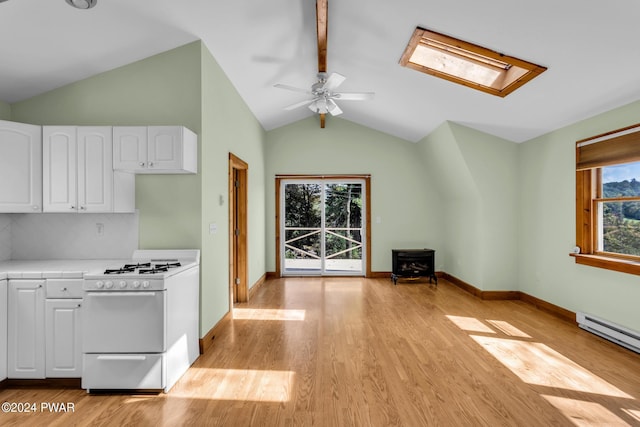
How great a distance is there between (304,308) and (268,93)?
122 inches

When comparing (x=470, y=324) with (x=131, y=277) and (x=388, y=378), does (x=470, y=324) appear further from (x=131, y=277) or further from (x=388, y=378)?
(x=131, y=277)

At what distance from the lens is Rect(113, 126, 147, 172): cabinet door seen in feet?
9.43

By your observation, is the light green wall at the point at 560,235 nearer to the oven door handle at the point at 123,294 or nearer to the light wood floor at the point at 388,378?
the light wood floor at the point at 388,378

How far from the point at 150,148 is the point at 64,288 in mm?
1273

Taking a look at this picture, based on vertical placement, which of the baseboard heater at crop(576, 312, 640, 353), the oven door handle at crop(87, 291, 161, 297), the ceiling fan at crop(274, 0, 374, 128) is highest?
the ceiling fan at crop(274, 0, 374, 128)

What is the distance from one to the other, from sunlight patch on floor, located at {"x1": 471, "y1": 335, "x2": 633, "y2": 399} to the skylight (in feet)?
8.80

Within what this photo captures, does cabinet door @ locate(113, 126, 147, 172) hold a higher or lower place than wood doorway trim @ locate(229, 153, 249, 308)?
higher

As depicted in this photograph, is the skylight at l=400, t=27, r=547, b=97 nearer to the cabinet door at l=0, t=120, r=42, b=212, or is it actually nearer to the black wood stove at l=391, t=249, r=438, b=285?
the black wood stove at l=391, t=249, r=438, b=285

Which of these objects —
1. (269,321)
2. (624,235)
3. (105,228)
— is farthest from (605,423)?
(105,228)

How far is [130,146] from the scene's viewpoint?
9.46 feet

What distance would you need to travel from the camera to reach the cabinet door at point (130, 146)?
288cm

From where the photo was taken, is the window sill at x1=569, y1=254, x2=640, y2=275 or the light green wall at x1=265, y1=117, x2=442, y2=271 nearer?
the window sill at x1=569, y1=254, x2=640, y2=275

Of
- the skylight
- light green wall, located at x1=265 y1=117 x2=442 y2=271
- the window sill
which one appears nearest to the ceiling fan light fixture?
the skylight

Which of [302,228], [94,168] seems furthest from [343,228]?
[94,168]
